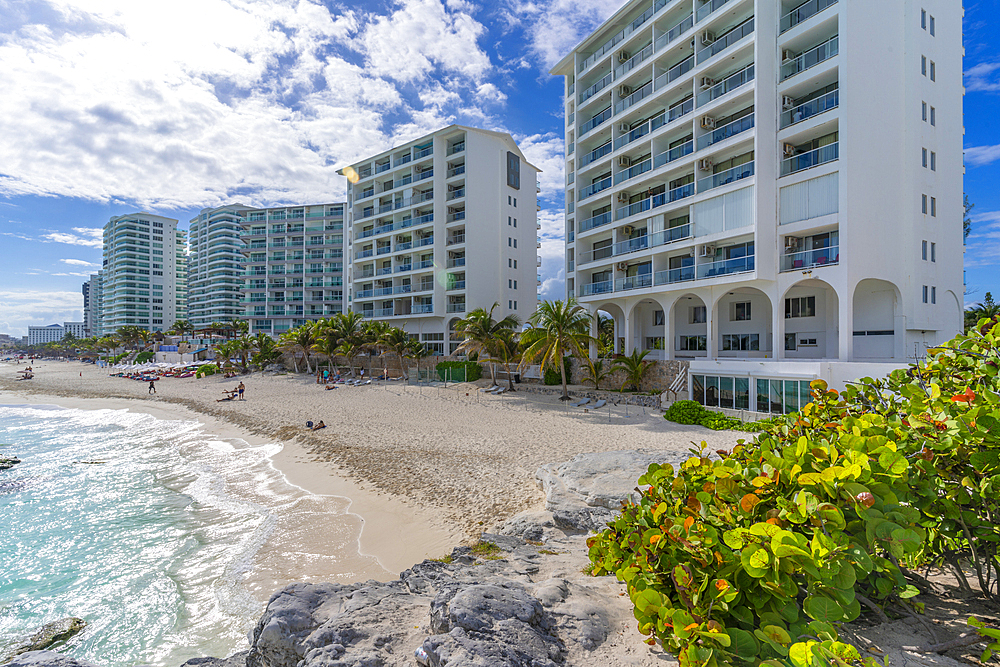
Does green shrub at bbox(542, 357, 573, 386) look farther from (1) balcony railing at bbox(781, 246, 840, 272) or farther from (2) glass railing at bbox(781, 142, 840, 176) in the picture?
(2) glass railing at bbox(781, 142, 840, 176)

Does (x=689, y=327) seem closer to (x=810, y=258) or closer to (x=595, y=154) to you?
(x=810, y=258)

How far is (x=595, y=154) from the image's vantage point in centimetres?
3538

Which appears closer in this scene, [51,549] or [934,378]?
[934,378]

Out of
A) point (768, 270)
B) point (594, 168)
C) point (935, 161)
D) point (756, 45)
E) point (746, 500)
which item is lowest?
point (746, 500)

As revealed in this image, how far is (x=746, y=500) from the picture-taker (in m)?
2.61

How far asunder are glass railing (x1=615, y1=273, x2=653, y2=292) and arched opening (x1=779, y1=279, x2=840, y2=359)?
8.34 meters

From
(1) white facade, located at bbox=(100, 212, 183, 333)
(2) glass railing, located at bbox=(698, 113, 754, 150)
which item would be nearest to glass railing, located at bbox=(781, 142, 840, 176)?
(2) glass railing, located at bbox=(698, 113, 754, 150)

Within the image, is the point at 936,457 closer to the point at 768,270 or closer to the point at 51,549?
the point at 51,549

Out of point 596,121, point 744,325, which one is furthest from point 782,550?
point 596,121

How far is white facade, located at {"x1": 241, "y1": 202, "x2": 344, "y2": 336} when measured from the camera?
8700 centimetres

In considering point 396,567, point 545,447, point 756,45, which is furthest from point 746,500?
point 756,45

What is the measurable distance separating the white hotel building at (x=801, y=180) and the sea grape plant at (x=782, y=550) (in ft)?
67.3

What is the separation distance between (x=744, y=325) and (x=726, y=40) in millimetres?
18045

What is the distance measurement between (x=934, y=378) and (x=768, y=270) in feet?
78.6
